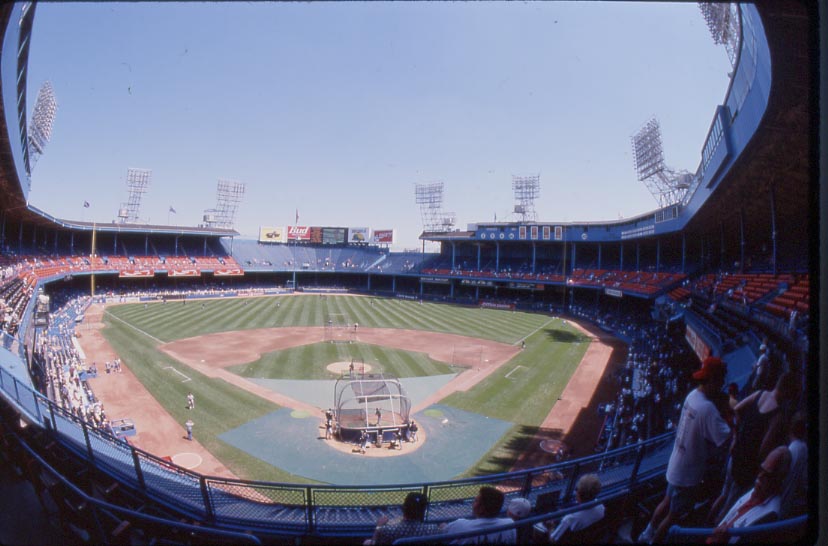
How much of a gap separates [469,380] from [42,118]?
52276mm

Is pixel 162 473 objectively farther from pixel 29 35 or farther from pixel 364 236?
pixel 364 236

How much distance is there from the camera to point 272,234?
240 feet

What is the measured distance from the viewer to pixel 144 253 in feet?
178

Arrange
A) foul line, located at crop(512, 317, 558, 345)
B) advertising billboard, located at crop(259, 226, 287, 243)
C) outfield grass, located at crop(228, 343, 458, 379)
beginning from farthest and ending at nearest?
advertising billboard, located at crop(259, 226, 287, 243) < foul line, located at crop(512, 317, 558, 345) < outfield grass, located at crop(228, 343, 458, 379)

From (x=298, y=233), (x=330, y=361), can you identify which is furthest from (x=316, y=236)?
(x=330, y=361)

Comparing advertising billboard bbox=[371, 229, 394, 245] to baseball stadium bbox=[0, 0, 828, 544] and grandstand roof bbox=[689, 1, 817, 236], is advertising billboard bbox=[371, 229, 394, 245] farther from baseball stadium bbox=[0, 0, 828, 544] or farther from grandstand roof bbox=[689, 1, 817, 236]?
grandstand roof bbox=[689, 1, 817, 236]

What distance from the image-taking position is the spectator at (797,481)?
10.6ft

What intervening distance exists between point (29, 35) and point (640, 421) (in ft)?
72.5

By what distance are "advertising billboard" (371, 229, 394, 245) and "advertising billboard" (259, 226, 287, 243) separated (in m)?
16.6

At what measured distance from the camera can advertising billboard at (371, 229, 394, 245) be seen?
73.2 meters

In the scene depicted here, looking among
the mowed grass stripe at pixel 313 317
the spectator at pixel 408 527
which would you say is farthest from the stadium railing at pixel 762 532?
the mowed grass stripe at pixel 313 317

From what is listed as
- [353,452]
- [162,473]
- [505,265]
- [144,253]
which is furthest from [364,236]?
[162,473]

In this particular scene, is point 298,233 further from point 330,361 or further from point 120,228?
point 330,361

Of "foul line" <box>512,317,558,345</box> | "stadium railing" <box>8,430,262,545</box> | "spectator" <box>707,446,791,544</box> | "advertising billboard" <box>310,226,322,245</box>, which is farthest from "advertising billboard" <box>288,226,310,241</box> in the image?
"spectator" <box>707,446,791,544</box>
